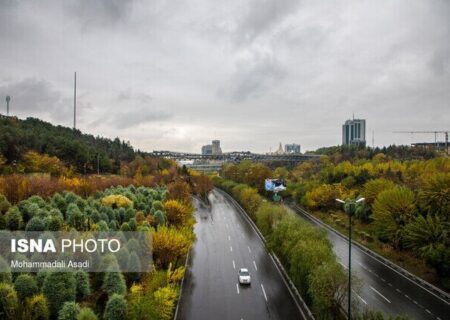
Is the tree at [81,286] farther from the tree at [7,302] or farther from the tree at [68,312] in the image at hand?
the tree at [7,302]

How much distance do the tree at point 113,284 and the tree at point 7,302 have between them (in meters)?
3.89

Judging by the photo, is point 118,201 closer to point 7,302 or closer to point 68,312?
point 7,302

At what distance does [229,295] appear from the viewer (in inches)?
1029

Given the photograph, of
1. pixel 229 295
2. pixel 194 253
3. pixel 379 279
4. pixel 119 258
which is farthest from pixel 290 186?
pixel 119 258

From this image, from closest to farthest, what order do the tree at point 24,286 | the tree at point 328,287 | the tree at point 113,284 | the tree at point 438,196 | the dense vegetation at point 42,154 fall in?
the tree at point 24,286, the tree at point 113,284, the tree at point 328,287, the tree at point 438,196, the dense vegetation at point 42,154

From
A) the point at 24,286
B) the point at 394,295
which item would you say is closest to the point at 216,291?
the point at 394,295

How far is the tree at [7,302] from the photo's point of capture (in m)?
14.8

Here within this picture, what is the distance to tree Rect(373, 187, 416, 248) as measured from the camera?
3650cm

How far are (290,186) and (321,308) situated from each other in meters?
57.2

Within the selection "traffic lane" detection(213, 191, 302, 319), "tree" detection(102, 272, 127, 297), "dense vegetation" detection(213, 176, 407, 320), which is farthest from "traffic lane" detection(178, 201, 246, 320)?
"tree" detection(102, 272, 127, 297)

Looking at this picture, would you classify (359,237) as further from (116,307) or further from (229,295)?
(116,307)

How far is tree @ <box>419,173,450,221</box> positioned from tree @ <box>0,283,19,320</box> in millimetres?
32796

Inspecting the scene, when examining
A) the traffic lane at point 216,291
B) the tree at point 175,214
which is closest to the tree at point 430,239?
the traffic lane at point 216,291

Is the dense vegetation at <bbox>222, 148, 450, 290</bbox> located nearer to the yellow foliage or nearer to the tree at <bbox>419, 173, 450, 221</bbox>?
the tree at <bbox>419, 173, 450, 221</bbox>
